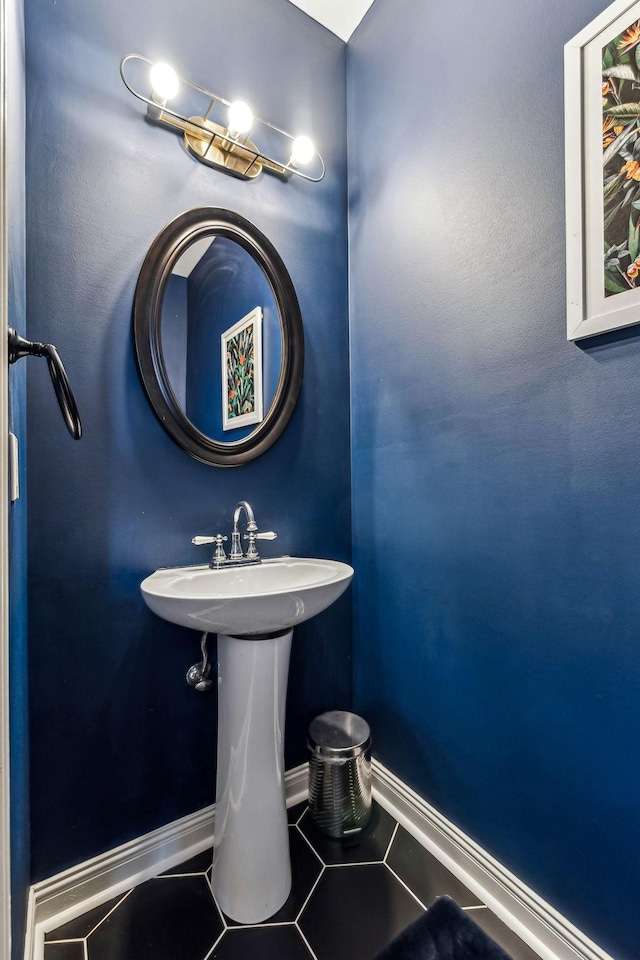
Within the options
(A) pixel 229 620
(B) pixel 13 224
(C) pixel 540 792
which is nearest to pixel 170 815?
(A) pixel 229 620

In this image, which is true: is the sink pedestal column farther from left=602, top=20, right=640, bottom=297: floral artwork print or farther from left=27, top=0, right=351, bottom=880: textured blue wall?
left=602, top=20, right=640, bottom=297: floral artwork print

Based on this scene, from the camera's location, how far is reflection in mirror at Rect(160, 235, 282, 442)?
53.2 inches

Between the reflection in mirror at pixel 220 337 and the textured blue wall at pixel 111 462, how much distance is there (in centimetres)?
11

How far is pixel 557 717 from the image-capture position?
3.45ft

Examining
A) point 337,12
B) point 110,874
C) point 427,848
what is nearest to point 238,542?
point 110,874

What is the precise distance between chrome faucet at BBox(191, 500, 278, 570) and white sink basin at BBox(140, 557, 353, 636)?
0.04m

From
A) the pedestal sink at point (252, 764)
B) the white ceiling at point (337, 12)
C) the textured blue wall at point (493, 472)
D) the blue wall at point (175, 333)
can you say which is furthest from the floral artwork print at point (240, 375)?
the white ceiling at point (337, 12)

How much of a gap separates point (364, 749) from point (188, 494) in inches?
37.2

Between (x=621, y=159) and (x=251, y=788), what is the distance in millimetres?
1648

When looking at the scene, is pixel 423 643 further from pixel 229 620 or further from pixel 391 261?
pixel 391 261

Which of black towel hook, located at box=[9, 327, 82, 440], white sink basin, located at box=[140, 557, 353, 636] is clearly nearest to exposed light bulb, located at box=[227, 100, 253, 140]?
black towel hook, located at box=[9, 327, 82, 440]

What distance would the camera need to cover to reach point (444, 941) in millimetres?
1011

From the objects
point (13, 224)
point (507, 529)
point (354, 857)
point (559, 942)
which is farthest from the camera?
point (354, 857)

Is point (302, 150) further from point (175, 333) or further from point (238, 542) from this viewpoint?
point (238, 542)
